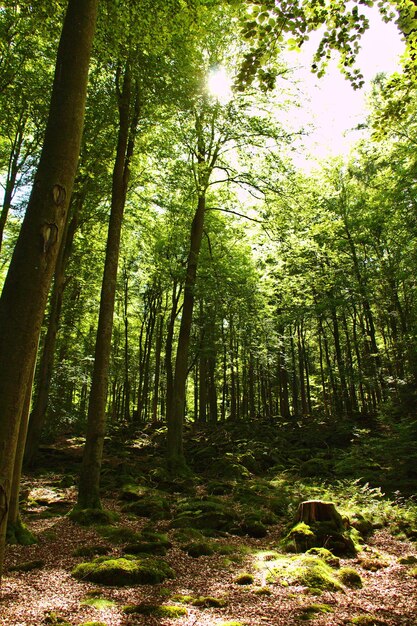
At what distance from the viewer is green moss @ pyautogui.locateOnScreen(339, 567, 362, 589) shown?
4797 mm

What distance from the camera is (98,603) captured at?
3998 mm

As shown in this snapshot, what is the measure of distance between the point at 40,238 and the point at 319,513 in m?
6.35

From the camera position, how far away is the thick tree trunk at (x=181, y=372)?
1316cm

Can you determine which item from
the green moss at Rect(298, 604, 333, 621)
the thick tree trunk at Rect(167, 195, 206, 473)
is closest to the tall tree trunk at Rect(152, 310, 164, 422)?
the thick tree trunk at Rect(167, 195, 206, 473)

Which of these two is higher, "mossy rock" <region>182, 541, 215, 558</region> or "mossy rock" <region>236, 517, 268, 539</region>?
"mossy rock" <region>236, 517, 268, 539</region>

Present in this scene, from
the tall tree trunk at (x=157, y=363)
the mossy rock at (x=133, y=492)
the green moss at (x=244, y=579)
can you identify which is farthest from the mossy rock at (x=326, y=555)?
the tall tree trunk at (x=157, y=363)

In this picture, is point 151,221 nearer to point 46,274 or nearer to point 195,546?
point 195,546

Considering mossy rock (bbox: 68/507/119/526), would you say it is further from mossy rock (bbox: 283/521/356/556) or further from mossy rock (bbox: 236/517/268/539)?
mossy rock (bbox: 283/521/356/556)

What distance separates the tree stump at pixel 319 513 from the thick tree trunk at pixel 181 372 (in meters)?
6.36

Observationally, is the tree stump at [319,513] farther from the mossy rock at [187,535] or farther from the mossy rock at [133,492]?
the mossy rock at [133,492]

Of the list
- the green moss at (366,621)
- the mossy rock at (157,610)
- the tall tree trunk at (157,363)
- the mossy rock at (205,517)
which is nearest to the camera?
the green moss at (366,621)

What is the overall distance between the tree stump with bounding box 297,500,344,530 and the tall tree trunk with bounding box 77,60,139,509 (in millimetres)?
4073

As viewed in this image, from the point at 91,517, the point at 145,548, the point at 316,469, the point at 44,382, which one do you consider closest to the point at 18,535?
the point at 91,517

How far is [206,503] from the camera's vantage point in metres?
8.61
